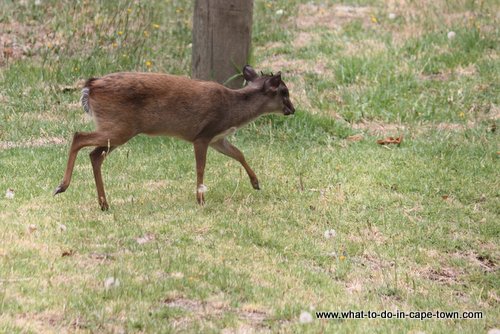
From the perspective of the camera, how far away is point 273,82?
7879mm

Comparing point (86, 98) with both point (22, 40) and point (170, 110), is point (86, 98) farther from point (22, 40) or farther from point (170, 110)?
point (22, 40)

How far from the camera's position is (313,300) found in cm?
546

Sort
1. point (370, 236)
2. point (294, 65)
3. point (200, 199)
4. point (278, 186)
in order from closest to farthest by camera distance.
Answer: point (370, 236) → point (200, 199) → point (278, 186) → point (294, 65)

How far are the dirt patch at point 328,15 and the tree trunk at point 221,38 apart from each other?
324cm

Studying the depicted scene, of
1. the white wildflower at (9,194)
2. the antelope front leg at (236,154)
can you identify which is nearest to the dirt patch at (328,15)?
the antelope front leg at (236,154)

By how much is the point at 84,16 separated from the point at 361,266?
24.0 ft

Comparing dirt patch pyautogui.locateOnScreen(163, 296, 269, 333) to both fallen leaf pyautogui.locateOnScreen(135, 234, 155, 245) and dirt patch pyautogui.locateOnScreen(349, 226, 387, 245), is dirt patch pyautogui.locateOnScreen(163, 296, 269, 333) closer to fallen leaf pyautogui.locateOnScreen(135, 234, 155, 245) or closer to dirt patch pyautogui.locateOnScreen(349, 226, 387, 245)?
fallen leaf pyautogui.locateOnScreen(135, 234, 155, 245)

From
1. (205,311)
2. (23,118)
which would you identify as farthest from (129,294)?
(23,118)

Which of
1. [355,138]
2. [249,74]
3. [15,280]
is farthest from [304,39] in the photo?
[15,280]

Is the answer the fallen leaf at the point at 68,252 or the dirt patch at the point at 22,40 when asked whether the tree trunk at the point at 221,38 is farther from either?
the fallen leaf at the point at 68,252

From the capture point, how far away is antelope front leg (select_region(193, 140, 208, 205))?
23.6 feet

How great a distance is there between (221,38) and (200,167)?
253cm

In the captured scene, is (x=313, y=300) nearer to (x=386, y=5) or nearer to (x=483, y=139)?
(x=483, y=139)

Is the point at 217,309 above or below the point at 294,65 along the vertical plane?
above
